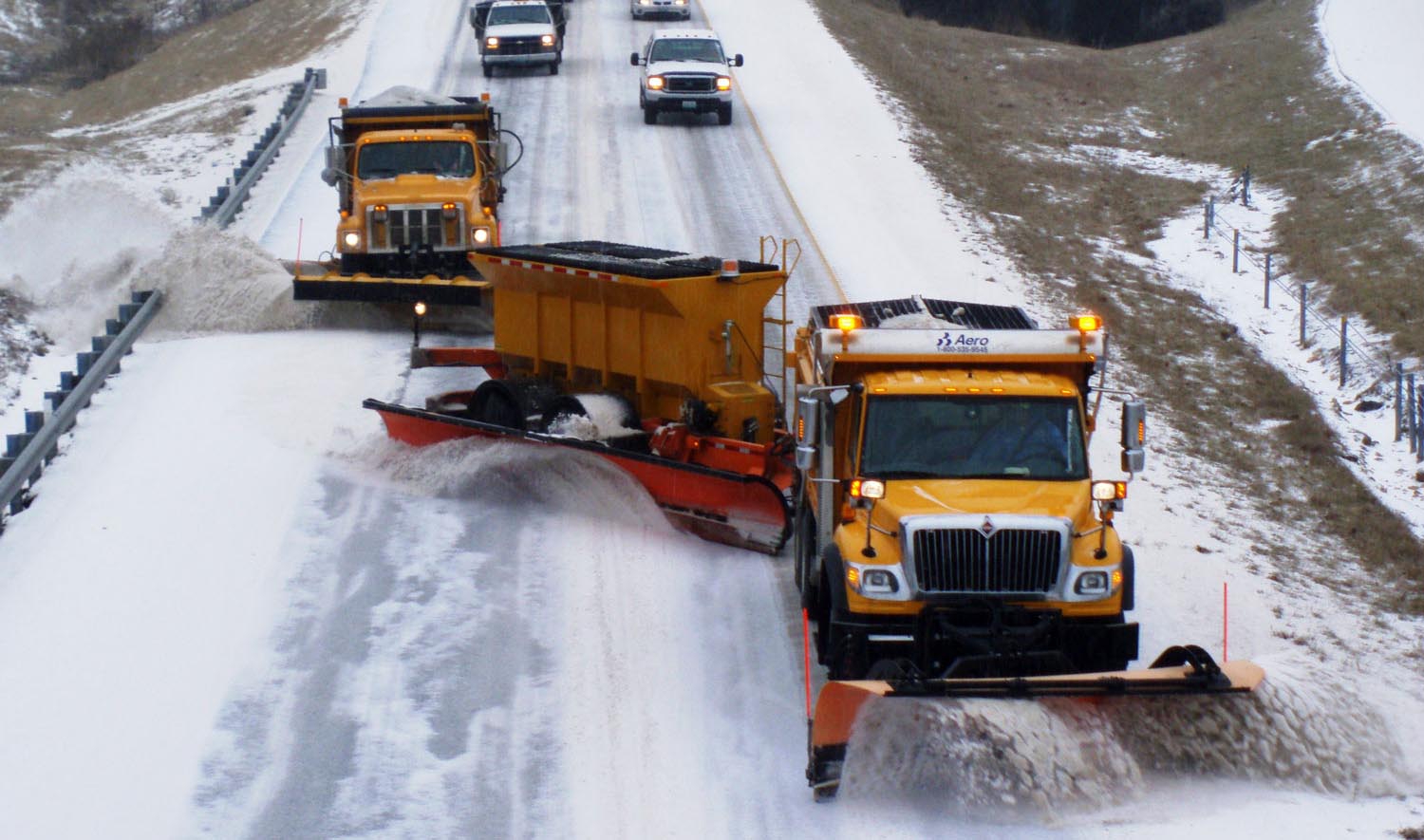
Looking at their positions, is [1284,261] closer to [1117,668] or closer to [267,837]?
[1117,668]

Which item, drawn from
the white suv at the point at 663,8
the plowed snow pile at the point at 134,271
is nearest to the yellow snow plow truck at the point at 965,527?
the plowed snow pile at the point at 134,271

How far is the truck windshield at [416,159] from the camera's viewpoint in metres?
19.2

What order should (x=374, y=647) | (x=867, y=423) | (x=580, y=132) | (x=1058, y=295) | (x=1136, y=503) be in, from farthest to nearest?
(x=580, y=132), (x=1058, y=295), (x=1136, y=503), (x=374, y=647), (x=867, y=423)

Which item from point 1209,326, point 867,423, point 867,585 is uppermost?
point 867,423

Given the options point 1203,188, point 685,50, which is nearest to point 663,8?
point 685,50

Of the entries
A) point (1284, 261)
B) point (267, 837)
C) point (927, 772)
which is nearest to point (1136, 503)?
point (927, 772)

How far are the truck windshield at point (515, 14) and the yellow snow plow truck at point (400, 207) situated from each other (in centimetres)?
1610

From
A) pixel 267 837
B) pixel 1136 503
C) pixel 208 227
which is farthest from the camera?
pixel 208 227

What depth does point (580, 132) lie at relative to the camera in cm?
3014

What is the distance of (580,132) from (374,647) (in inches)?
823

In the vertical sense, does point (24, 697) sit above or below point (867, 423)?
below

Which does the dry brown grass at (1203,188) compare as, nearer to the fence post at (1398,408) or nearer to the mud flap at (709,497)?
the fence post at (1398,408)

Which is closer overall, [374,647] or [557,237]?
[374,647]

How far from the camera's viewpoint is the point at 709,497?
12.3m
